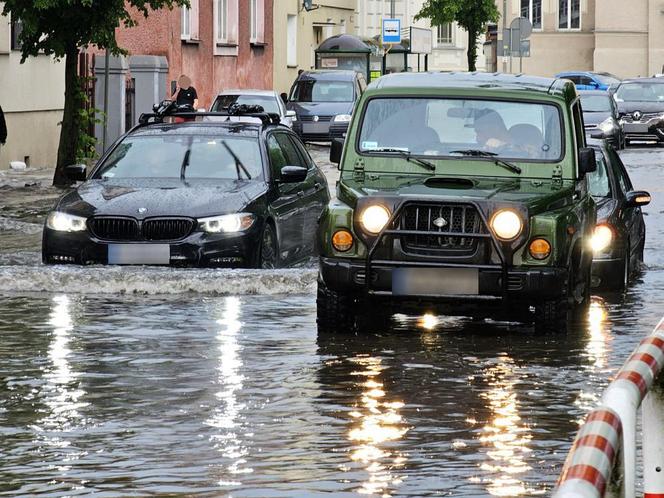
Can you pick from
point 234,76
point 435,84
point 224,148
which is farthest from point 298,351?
point 234,76

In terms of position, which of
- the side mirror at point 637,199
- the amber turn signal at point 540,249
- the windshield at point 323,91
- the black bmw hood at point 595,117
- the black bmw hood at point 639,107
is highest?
the windshield at point 323,91

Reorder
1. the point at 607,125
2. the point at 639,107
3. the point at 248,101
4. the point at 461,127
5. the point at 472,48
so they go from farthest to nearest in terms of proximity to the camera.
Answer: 1. the point at 472,48
2. the point at 639,107
3. the point at 607,125
4. the point at 248,101
5. the point at 461,127

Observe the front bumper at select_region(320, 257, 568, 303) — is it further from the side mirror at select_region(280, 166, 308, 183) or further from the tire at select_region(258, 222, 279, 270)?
the side mirror at select_region(280, 166, 308, 183)

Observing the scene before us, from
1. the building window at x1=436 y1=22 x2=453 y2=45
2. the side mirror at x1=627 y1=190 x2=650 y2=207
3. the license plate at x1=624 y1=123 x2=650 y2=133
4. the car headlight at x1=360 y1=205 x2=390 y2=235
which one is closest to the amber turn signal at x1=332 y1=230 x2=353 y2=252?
the car headlight at x1=360 y1=205 x2=390 y2=235

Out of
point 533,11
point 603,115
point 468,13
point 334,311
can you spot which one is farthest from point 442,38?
point 334,311

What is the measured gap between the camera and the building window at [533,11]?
326ft

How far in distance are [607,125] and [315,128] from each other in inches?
286

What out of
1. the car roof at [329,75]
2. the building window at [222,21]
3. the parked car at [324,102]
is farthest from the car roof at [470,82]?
the building window at [222,21]

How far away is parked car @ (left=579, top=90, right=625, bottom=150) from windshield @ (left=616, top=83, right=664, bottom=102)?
17.2ft

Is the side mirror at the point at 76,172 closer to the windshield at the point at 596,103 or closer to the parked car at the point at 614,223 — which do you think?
the parked car at the point at 614,223

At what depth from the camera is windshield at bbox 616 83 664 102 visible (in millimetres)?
49031

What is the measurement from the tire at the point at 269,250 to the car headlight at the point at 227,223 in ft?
1.02

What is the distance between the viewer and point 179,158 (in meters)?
15.9

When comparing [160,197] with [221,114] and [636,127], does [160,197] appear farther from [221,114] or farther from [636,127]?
[636,127]
